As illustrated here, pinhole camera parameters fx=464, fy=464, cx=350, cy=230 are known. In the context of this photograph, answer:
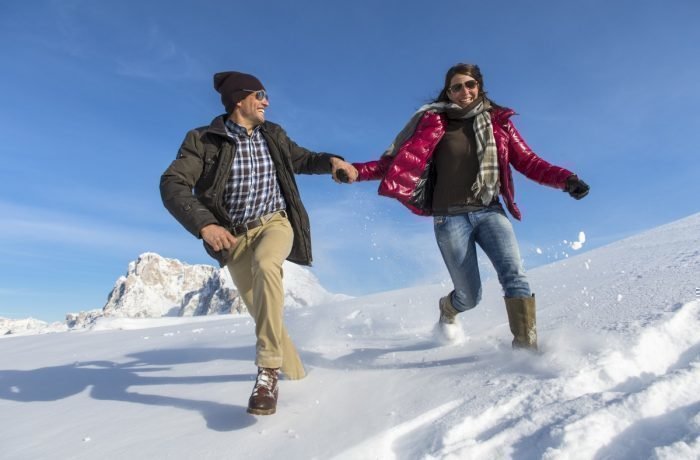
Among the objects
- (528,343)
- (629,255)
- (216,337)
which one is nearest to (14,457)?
(528,343)

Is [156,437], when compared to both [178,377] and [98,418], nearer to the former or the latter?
[98,418]

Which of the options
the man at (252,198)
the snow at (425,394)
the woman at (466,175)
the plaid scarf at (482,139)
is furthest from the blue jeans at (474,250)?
the man at (252,198)

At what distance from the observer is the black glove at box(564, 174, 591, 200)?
3.37 m

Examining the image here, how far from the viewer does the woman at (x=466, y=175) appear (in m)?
3.64

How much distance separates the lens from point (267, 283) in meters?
3.06

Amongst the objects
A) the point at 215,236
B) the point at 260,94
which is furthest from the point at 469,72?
the point at 215,236

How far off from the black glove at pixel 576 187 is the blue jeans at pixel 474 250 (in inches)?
20.0

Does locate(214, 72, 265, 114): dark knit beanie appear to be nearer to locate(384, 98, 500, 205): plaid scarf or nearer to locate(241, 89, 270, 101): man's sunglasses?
locate(241, 89, 270, 101): man's sunglasses

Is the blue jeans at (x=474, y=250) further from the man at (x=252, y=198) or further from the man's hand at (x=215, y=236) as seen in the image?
the man's hand at (x=215, y=236)

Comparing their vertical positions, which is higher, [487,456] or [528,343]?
[528,343]

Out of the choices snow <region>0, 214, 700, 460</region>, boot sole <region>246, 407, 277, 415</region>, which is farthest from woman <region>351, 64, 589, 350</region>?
boot sole <region>246, 407, 277, 415</region>

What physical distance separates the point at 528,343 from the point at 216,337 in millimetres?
4701

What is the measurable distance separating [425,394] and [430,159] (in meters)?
2.04

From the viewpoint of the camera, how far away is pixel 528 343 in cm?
327
